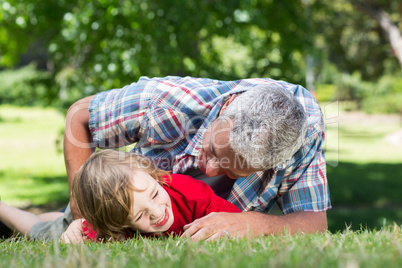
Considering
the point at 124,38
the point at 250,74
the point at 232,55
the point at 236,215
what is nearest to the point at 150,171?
the point at 236,215

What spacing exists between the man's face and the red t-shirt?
0.19 meters

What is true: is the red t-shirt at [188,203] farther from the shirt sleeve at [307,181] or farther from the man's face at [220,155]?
the shirt sleeve at [307,181]

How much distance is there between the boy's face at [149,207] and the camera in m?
2.72

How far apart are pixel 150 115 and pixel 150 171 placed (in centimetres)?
43

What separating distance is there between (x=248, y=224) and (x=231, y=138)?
0.48m

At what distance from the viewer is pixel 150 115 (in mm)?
3182

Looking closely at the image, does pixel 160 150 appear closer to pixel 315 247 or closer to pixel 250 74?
pixel 315 247

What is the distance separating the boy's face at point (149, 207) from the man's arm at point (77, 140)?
0.72m

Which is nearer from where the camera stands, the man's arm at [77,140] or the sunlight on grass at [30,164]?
the man's arm at [77,140]

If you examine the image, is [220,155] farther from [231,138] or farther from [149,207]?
[149,207]

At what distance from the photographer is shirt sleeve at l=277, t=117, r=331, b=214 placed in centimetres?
311

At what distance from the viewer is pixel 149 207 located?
8.96 feet

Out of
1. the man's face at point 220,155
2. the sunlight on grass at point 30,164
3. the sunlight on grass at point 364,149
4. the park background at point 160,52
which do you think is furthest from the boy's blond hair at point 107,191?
the sunlight on grass at point 364,149

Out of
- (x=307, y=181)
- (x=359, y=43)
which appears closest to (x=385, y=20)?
(x=359, y=43)
